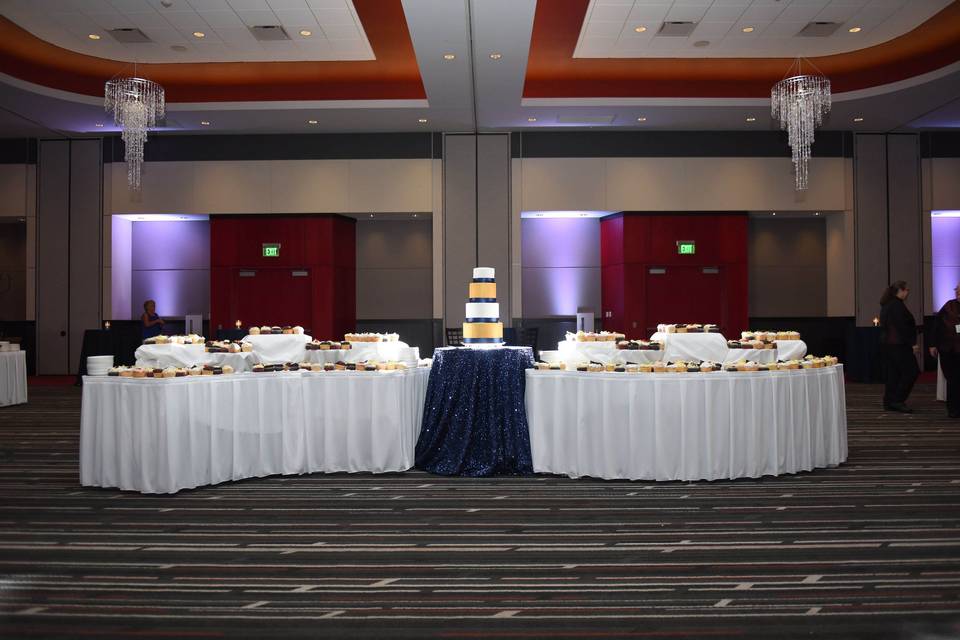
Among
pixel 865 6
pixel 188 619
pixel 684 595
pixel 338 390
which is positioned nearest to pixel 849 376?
pixel 865 6

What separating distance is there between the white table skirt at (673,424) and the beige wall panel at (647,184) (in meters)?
7.24

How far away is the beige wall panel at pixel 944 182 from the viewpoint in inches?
482

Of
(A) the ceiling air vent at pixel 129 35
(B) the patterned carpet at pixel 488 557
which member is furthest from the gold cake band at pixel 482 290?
(A) the ceiling air vent at pixel 129 35

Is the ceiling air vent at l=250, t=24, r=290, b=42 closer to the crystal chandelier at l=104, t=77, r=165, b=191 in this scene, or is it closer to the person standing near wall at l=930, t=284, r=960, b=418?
the crystal chandelier at l=104, t=77, r=165, b=191

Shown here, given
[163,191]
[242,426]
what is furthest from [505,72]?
[163,191]

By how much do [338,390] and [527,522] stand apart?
195 centimetres

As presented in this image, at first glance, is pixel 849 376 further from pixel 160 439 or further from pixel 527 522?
pixel 160 439

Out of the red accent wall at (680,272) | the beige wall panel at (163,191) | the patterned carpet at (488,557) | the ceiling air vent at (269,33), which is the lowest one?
the patterned carpet at (488,557)

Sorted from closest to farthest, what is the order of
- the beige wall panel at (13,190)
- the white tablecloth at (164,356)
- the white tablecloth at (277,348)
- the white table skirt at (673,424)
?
the white table skirt at (673,424) → the white tablecloth at (164,356) → the white tablecloth at (277,348) → the beige wall panel at (13,190)

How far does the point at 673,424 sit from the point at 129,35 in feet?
27.1

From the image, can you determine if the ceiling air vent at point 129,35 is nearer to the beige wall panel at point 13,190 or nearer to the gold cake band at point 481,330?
the beige wall panel at point 13,190

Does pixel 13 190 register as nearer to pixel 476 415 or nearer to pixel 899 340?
pixel 476 415

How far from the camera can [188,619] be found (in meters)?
2.75

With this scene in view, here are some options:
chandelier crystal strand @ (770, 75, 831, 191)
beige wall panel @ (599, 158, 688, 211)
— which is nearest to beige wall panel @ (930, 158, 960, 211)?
chandelier crystal strand @ (770, 75, 831, 191)
